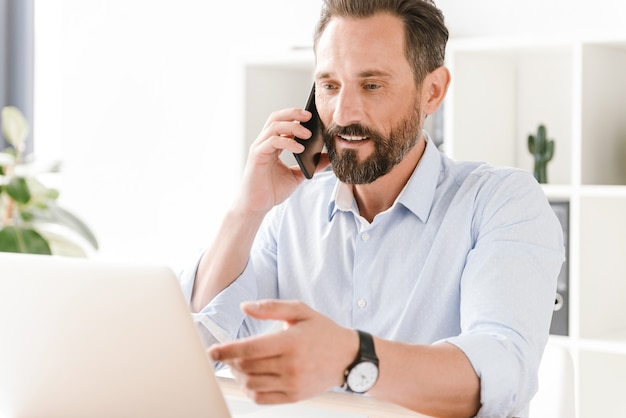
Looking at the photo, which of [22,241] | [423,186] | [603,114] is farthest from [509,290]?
[22,241]

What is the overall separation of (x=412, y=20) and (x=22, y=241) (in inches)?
73.8

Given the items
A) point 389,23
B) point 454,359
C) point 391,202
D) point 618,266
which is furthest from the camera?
point 618,266

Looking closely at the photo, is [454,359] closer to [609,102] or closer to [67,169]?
[609,102]

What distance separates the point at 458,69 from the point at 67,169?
205cm

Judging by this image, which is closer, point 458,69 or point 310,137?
point 310,137

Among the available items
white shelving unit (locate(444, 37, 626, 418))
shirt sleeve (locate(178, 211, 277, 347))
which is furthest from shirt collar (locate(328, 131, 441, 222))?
white shelving unit (locate(444, 37, 626, 418))

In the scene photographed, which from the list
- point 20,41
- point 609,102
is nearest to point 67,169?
point 20,41

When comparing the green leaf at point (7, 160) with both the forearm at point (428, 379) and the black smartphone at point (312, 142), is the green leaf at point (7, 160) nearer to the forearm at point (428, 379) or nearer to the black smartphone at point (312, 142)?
the black smartphone at point (312, 142)

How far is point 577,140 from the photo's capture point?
2.65m

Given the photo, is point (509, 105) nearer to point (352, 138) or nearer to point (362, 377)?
point (352, 138)

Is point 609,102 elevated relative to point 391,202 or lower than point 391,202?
elevated

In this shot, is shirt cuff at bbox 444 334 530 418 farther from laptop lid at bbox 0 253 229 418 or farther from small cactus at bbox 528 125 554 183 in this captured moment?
small cactus at bbox 528 125 554 183

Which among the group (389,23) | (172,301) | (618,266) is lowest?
(618,266)

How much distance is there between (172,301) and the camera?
938 mm
